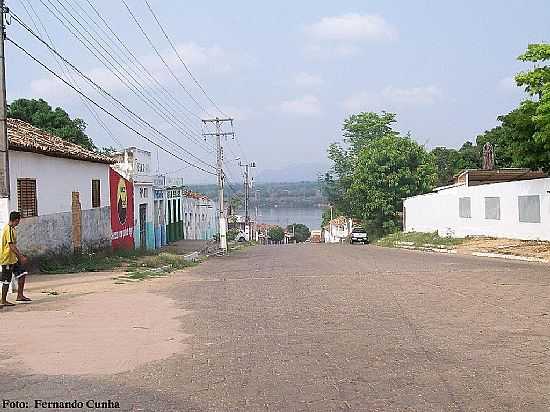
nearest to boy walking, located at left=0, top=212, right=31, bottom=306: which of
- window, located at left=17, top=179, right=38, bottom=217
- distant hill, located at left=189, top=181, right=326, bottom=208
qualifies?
window, located at left=17, top=179, right=38, bottom=217

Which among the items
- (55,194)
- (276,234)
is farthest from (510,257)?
(276,234)

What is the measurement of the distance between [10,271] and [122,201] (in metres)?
21.9

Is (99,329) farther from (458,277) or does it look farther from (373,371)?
(458,277)

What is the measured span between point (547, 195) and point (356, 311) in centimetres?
1672

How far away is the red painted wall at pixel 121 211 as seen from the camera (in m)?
32.1

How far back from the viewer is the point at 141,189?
141ft

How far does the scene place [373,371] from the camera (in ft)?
25.5

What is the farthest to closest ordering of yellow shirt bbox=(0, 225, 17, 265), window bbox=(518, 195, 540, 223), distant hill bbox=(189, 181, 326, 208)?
distant hill bbox=(189, 181, 326, 208) → window bbox=(518, 195, 540, 223) → yellow shirt bbox=(0, 225, 17, 265)

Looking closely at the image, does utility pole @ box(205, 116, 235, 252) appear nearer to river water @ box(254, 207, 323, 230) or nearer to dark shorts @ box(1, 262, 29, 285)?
dark shorts @ box(1, 262, 29, 285)

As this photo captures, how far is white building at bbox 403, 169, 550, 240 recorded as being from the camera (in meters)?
27.6

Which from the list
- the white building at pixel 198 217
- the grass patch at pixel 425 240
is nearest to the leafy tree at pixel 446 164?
the grass patch at pixel 425 240

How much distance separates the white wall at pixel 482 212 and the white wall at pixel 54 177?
1699 cm

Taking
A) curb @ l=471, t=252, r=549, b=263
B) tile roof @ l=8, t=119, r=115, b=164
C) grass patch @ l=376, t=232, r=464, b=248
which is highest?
tile roof @ l=8, t=119, r=115, b=164

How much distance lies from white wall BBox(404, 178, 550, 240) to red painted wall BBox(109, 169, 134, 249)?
1656cm
